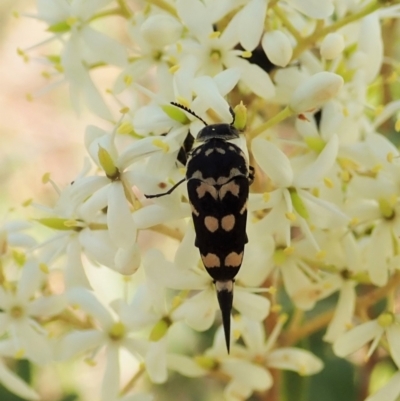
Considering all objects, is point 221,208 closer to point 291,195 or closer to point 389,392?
point 291,195

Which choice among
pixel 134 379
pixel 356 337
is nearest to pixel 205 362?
pixel 134 379

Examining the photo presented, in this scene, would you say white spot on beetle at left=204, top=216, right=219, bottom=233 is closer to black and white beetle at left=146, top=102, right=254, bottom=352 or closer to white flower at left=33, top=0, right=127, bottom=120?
black and white beetle at left=146, top=102, right=254, bottom=352

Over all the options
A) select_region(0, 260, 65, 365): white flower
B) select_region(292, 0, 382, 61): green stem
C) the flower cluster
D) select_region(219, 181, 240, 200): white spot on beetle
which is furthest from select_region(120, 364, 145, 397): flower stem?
select_region(292, 0, 382, 61): green stem

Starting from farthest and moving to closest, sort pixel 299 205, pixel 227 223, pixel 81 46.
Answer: pixel 81 46 < pixel 299 205 < pixel 227 223

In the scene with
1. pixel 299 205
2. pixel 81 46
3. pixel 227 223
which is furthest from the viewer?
pixel 81 46

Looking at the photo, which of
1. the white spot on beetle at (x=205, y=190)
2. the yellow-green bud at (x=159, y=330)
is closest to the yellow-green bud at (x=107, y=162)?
the white spot on beetle at (x=205, y=190)

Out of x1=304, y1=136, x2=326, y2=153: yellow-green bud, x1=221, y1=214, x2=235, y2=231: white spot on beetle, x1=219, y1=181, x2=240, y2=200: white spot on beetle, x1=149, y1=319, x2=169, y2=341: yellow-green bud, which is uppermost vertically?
x1=219, y1=181, x2=240, y2=200: white spot on beetle

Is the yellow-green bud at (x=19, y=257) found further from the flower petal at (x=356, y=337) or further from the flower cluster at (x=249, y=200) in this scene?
the flower petal at (x=356, y=337)

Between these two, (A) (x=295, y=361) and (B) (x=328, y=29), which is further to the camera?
(A) (x=295, y=361)
